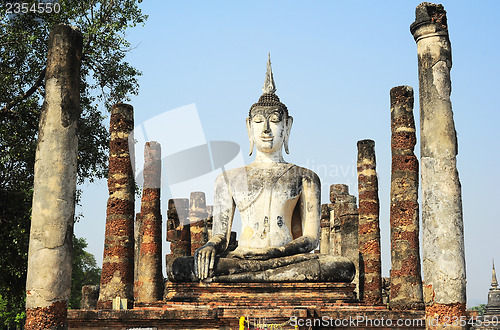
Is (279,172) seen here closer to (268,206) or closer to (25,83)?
(268,206)

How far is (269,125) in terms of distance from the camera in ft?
40.6

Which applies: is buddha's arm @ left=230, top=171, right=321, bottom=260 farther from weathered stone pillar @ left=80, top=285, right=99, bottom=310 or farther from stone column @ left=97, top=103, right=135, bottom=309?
weathered stone pillar @ left=80, top=285, right=99, bottom=310

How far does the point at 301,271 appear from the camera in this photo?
35.4 feet

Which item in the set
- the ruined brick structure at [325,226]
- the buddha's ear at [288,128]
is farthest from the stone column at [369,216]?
the ruined brick structure at [325,226]

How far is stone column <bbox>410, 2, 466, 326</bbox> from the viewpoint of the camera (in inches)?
326

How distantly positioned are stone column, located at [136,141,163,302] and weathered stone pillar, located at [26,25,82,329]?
8509 millimetres

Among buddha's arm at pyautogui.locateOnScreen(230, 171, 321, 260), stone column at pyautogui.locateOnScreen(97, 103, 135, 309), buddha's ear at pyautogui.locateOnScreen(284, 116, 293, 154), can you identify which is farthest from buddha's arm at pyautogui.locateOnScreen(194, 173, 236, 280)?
stone column at pyautogui.locateOnScreen(97, 103, 135, 309)

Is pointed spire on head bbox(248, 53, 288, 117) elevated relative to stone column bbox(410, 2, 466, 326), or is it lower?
elevated

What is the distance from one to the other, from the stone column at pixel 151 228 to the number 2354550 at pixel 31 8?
4147 mm

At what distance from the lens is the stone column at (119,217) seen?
13.6 metres

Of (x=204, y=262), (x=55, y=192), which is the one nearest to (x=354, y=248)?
(x=204, y=262)

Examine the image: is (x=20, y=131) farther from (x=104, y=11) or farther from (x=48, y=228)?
(x=48, y=228)

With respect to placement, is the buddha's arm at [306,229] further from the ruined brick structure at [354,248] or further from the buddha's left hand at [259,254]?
the ruined brick structure at [354,248]

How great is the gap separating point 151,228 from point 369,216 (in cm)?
543
